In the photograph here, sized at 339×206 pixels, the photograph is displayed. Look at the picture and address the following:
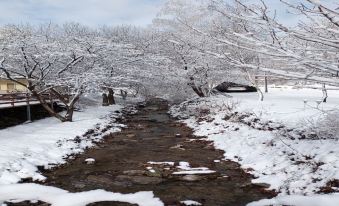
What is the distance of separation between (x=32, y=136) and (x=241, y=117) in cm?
1018

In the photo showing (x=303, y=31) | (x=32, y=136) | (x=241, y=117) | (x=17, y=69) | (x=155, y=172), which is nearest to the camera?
(x=303, y=31)

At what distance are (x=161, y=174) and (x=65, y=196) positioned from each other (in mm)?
3142

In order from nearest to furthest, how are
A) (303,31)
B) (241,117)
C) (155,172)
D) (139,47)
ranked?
(303,31) → (155,172) → (241,117) → (139,47)

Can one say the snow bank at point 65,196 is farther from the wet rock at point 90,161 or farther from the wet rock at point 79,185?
the wet rock at point 90,161

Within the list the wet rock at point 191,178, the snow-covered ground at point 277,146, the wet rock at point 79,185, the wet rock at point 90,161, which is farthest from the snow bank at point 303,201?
the wet rock at point 90,161

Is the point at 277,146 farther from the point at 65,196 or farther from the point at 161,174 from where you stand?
the point at 65,196

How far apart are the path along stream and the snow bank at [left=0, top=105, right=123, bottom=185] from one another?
0.59 metres

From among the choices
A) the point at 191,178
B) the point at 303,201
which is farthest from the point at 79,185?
the point at 303,201

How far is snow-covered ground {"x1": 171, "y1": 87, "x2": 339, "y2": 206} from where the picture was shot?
9328mm

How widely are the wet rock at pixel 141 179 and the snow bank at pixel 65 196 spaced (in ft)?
3.54

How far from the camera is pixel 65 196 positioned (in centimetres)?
913

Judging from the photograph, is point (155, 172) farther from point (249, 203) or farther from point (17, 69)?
point (17, 69)

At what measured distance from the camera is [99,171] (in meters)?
12.0

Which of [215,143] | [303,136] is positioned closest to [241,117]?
[215,143]
